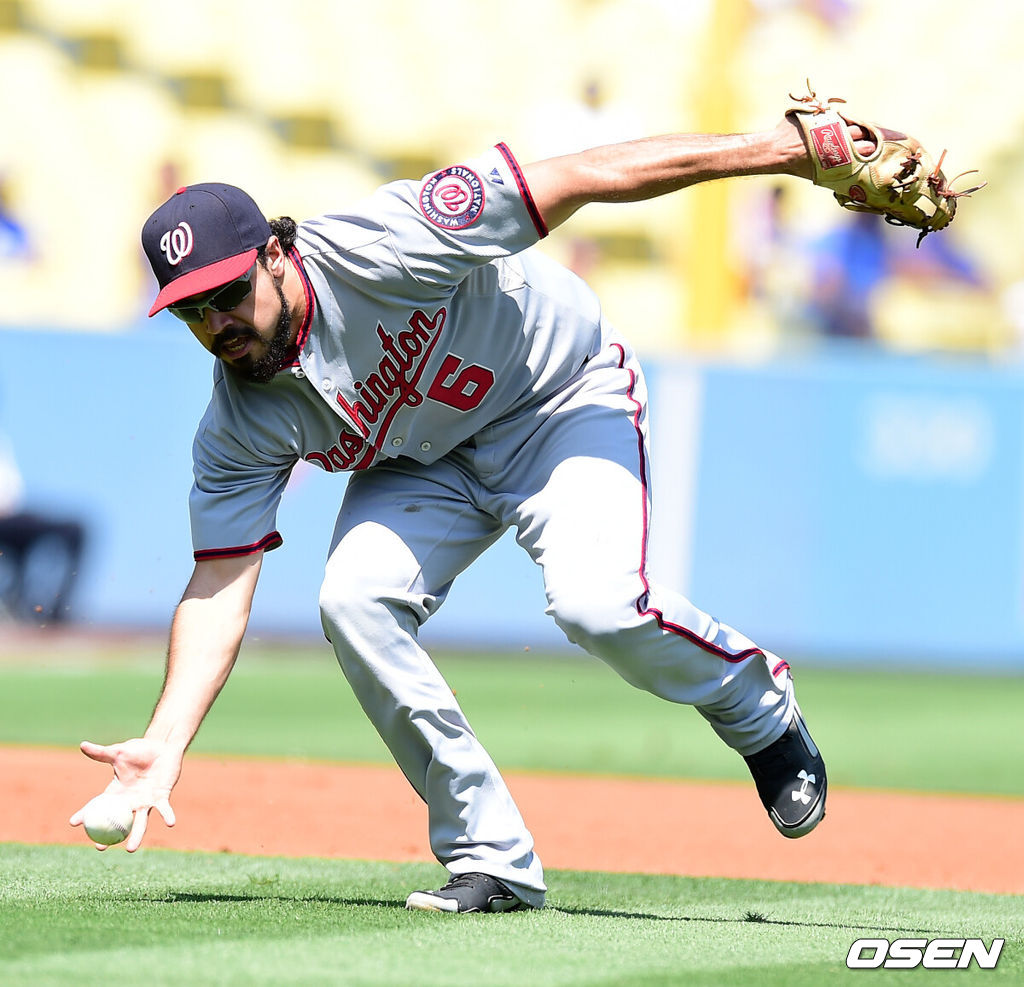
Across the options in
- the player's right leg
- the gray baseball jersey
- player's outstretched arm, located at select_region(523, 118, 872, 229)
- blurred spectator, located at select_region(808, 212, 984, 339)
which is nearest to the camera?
player's outstretched arm, located at select_region(523, 118, 872, 229)

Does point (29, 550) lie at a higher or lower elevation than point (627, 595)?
lower

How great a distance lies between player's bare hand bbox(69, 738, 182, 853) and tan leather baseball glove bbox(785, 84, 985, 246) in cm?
193

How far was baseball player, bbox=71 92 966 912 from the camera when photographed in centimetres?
386

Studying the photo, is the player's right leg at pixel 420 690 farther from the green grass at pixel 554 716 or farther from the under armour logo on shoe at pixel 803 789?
the green grass at pixel 554 716

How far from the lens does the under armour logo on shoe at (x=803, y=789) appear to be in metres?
4.16

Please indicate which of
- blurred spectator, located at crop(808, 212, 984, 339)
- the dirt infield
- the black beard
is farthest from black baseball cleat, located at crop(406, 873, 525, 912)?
blurred spectator, located at crop(808, 212, 984, 339)

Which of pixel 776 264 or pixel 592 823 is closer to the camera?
pixel 592 823

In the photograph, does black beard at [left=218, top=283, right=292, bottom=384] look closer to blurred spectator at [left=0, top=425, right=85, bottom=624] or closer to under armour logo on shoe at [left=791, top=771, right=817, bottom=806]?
under armour logo on shoe at [left=791, top=771, right=817, bottom=806]

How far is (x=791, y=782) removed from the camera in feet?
13.7

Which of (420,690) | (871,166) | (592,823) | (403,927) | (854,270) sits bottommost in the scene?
(592,823)

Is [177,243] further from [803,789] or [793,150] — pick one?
[803,789]
